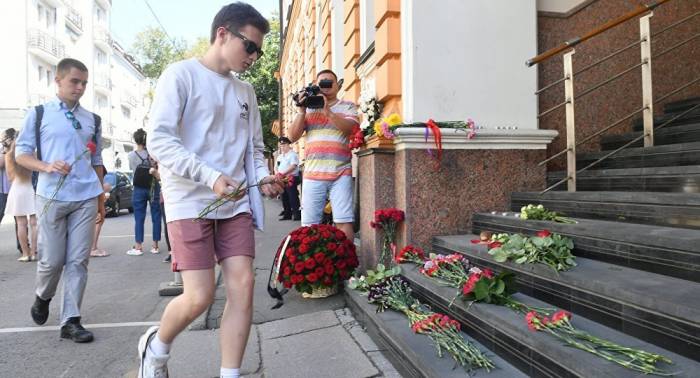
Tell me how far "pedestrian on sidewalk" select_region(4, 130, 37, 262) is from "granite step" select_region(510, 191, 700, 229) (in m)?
6.93

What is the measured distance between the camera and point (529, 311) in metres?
2.77

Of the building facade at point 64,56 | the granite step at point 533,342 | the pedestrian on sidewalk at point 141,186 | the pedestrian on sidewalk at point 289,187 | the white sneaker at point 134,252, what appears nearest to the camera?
the granite step at point 533,342

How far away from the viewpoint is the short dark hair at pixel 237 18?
8.35ft

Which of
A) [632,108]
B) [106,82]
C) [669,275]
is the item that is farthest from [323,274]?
[106,82]

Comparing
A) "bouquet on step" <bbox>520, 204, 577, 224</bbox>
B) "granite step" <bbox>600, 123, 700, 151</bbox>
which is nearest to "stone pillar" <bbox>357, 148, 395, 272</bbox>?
"bouquet on step" <bbox>520, 204, 577, 224</bbox>

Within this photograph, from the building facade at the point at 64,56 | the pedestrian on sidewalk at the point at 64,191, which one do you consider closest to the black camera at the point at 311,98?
the pedestrian on sidewalk at the point at 64,191

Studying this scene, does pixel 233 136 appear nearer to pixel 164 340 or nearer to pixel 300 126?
pixel 164 340

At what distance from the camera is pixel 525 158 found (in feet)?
15.9

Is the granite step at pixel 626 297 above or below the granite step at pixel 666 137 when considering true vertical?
below

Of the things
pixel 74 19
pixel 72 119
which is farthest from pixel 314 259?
pixel 74 19

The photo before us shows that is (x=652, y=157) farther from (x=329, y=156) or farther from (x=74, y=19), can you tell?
(x=74, y=19)

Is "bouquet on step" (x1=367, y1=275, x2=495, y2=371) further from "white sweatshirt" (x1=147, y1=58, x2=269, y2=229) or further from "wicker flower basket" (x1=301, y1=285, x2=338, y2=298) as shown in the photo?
"white sweatshirt" (x1=147, y1=58, x2=269, y2=229)

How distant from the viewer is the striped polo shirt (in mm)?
4848

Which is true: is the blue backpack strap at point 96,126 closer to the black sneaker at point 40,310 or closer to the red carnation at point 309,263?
the black sneaker at point 40,310
